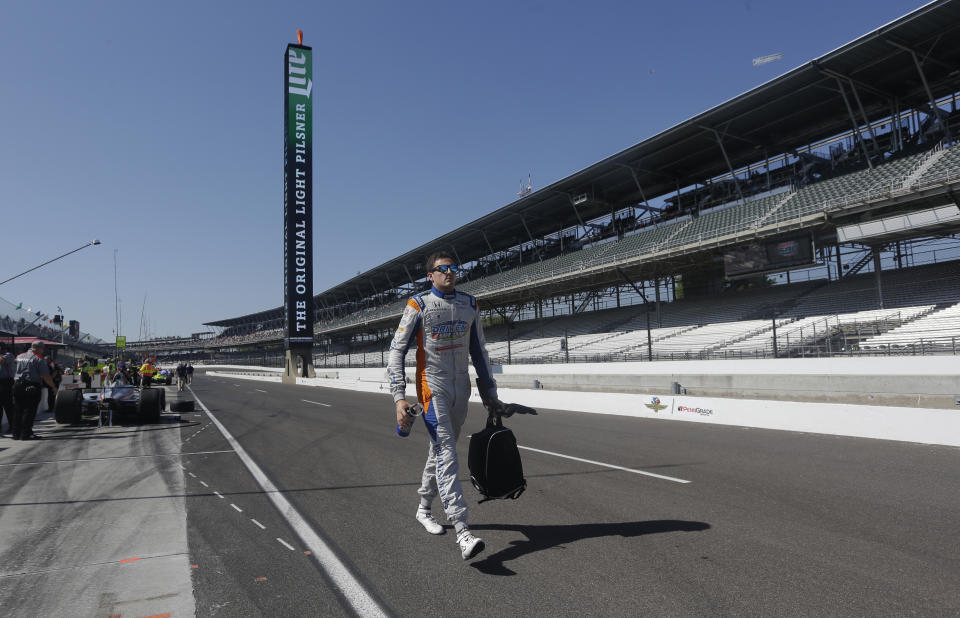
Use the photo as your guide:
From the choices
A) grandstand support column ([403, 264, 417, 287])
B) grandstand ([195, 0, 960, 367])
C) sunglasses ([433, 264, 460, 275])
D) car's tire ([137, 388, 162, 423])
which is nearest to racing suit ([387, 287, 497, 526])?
sunglasses ([433, 264, 460, 275])

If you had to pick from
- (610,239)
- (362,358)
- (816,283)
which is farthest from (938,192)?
(362,358)

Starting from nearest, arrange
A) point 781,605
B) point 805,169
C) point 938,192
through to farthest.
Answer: point 781,605 → point 938,192 → point 805,169

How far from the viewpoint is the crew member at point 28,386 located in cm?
957

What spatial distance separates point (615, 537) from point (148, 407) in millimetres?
12180

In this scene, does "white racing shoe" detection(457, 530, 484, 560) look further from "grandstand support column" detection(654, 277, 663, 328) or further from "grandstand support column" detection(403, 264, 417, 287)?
"grandstand support column" detection(403, 264, 417, 287)

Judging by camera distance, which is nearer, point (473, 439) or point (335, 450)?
point (473, 439)

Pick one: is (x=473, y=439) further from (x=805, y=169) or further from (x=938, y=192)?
(x=805, y=169)

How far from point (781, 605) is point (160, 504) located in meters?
5.05

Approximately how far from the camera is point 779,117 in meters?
27.9

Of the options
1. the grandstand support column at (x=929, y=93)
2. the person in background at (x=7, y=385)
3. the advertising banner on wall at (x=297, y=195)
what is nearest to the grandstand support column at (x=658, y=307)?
the grandstand support column at (x=929, y=93)

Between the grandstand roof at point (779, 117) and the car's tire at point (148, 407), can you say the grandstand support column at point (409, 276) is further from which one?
the car's tire at point (148, 407)

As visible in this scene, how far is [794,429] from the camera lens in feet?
33.9

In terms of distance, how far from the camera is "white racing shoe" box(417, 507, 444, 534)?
12.7ft

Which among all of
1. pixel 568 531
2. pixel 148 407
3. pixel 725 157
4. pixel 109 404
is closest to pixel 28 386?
pixel 109 404
